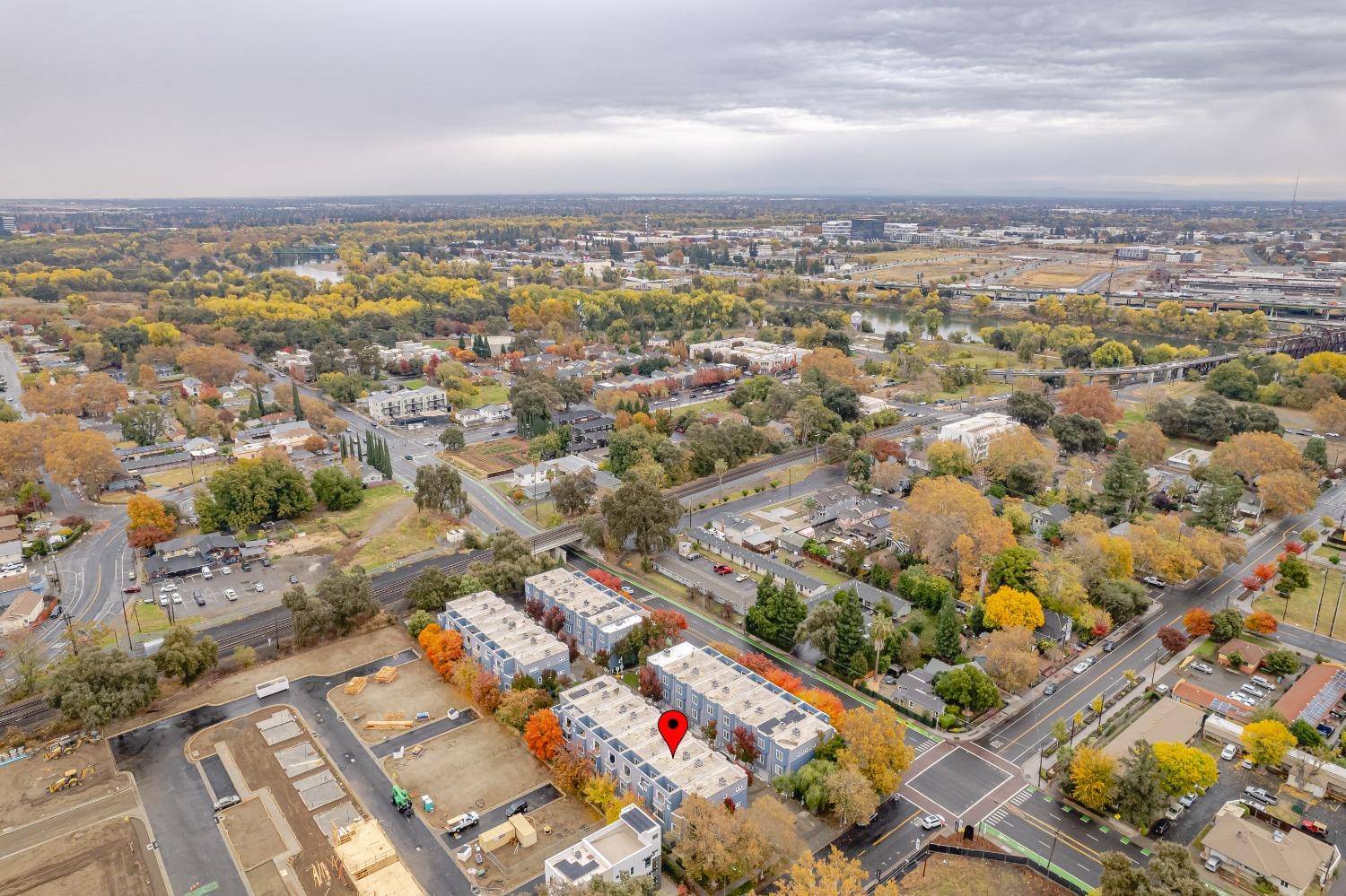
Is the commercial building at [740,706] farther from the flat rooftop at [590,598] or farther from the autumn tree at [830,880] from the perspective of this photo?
the autumn tree at [830,880]

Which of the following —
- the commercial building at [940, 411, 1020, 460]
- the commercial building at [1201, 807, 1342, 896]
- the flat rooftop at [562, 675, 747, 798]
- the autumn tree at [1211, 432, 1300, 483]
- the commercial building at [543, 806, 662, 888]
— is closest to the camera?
the commercial building at [543, 806, 662, 888]

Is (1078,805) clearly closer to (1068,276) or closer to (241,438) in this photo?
(241,438)

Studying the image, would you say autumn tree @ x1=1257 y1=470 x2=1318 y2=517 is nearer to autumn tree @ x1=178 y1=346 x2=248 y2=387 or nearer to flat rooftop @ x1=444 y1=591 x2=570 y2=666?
flat rooftop @ x1=444 y1=591 x2=570 y2=666

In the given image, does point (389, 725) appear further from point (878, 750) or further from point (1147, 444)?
point (1147, 444)

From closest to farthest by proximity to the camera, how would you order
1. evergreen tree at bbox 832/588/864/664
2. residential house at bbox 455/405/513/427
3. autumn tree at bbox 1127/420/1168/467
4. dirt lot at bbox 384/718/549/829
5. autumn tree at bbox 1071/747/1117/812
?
autumn tree at bbox 1071/747/1117/812 < dirt lot at bbox 384/718/549/829 < evergreen tree at bbox 832/588/864/664 < autumn tree at bbox 1127/420/1168/467 < residential house at bbox 455/405/513/427

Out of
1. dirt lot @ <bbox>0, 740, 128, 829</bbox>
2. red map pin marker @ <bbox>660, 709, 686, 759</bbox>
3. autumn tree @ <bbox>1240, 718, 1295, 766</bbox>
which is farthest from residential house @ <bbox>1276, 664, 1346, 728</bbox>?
dirt lot @ <bbox>0, 740, 128, 829</bbox>

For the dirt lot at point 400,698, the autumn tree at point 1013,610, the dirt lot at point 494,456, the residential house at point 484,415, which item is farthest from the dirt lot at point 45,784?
the residential house at point 484,415
